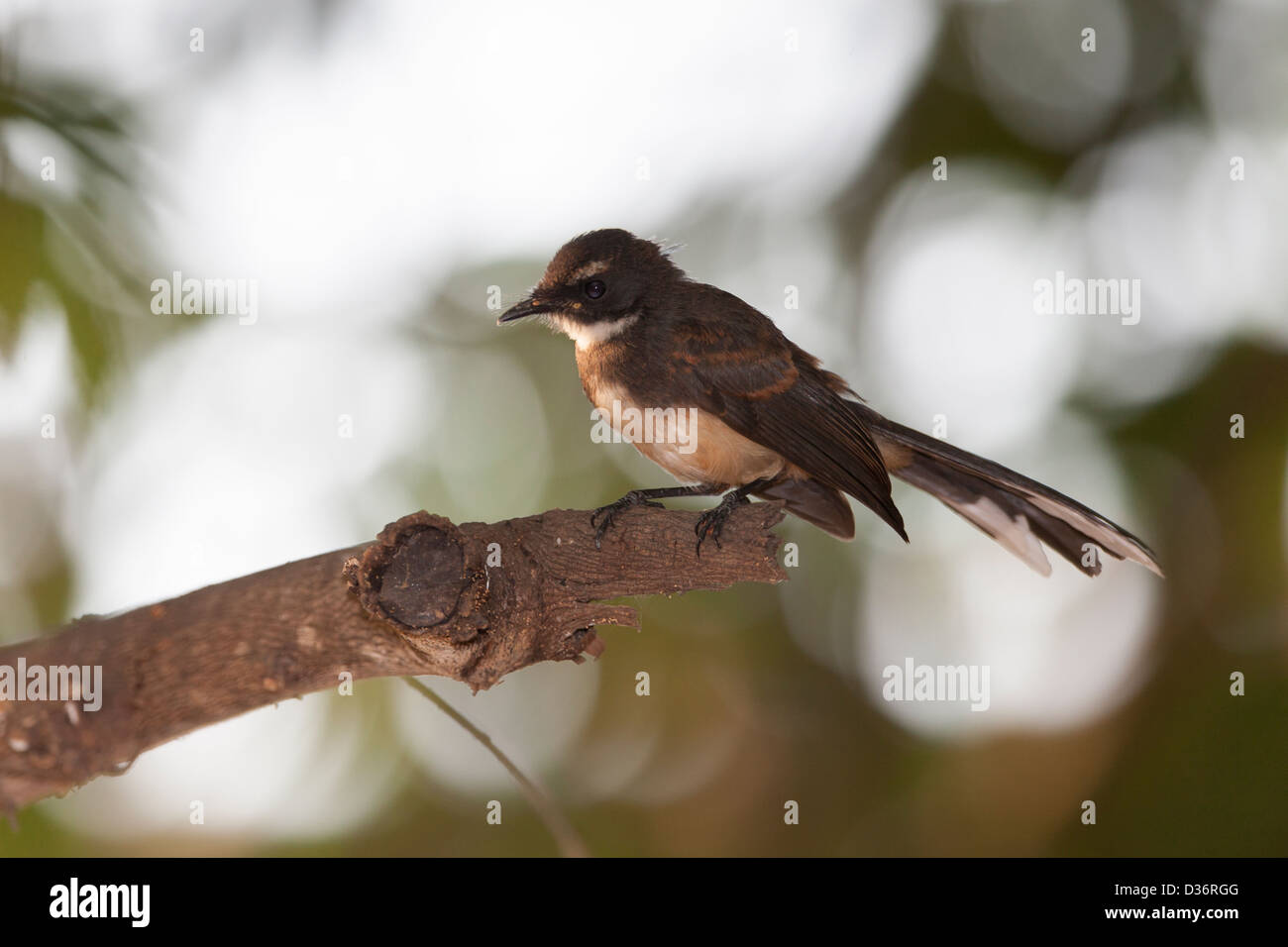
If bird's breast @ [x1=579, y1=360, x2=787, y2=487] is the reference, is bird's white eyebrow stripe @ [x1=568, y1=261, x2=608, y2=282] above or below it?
above

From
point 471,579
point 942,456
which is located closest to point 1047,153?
point 942,456

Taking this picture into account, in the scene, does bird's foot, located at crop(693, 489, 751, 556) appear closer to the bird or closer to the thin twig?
the bird

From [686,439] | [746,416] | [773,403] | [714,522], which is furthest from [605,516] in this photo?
[773,403]

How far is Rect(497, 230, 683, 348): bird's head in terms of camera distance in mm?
A: 5152

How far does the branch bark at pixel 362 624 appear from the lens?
3.44 m

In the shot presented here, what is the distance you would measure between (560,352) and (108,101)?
446cm

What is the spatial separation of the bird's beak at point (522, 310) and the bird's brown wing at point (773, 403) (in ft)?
2.45

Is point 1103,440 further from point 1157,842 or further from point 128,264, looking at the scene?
point 128,264

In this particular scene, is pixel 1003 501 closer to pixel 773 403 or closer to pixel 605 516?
pixel 773 403

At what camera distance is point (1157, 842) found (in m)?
5.57

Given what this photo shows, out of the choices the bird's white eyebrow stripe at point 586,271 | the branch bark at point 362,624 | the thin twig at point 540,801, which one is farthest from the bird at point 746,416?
the thin twig at point 540,801

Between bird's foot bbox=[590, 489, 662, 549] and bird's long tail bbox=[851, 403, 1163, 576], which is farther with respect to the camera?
bird's long tail bbox=[851, 403, 1163, 576]

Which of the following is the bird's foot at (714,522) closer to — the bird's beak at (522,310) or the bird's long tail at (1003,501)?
the bird's long tail at (1003,501)

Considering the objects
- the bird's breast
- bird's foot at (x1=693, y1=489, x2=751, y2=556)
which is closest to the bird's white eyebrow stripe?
the bird's breast
